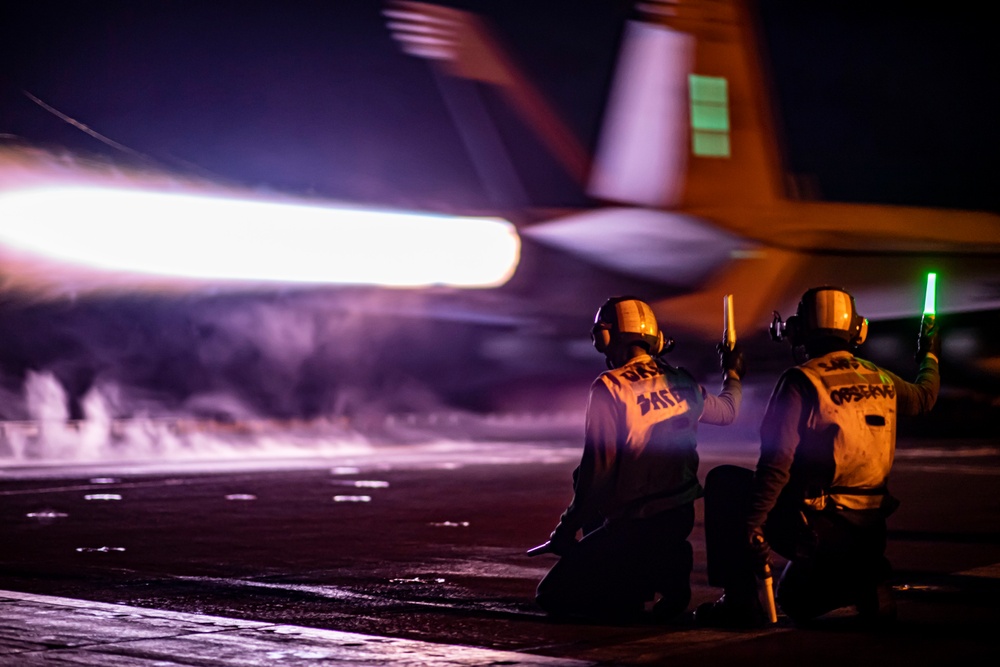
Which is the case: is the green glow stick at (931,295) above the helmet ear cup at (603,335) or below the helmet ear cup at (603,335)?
above

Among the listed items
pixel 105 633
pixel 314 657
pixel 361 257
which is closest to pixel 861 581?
pixel 314 657

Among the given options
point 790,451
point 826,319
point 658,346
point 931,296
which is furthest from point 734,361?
point 931,296

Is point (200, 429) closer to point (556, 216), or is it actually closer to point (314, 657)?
point (556, 216)

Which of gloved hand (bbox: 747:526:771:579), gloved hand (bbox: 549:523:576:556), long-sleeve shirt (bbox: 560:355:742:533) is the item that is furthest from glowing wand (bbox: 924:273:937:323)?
gloved hand (bbox: 549:523:576:556)

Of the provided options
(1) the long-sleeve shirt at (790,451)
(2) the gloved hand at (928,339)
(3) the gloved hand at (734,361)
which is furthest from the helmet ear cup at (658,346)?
(2) the gloved hand at (928,339)

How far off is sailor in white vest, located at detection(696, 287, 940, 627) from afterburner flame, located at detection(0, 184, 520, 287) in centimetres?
1516

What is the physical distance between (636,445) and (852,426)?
45.4 inches

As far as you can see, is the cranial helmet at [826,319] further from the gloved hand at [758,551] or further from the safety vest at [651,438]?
the gloved hand at [758,551]

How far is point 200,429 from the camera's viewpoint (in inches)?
969

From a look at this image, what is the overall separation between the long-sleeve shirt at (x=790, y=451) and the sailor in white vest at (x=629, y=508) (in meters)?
0.46

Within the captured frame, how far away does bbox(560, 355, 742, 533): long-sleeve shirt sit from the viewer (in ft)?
21.6

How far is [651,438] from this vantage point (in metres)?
6.66

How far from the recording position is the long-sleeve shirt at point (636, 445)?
6582 millimetres

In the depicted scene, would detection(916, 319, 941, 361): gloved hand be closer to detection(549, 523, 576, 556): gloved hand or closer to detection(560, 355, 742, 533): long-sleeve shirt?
detection(560, 355, 742, 533): long-sleeve shirt
